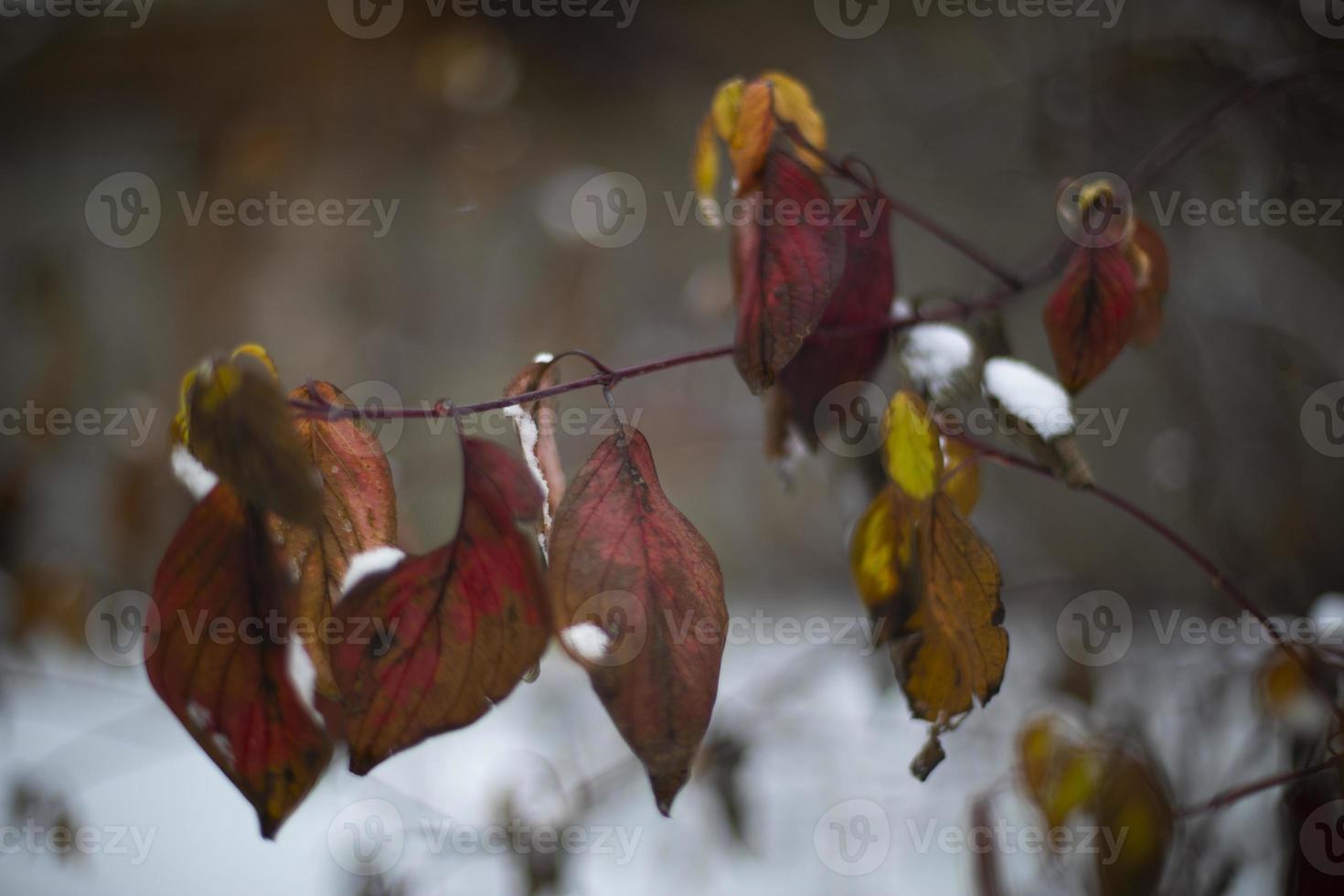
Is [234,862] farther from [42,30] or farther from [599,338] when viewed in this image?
[42,30]

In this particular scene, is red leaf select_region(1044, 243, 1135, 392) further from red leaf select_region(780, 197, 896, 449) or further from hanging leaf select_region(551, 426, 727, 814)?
hanging leaf select_region(551, 426, 727, 814)

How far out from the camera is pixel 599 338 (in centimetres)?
196

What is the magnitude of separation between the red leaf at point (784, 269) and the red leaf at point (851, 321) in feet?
0.19

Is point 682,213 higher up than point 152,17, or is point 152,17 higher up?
point 152,17

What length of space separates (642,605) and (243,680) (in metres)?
0.12

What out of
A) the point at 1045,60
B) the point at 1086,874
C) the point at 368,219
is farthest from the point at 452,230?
the point at 1086,874

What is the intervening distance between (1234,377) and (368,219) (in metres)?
1.89

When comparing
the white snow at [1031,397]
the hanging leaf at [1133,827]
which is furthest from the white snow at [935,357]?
the hanging leaf at [1133,827]

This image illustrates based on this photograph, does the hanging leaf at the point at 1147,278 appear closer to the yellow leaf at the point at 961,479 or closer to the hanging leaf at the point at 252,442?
the yellow leaf at the point at 961,479

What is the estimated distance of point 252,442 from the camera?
24 cm

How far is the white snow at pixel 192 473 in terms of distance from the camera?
0.95 feet

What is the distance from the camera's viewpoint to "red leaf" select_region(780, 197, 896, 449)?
393 mm

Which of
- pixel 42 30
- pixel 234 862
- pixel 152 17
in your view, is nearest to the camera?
pixel 234 862

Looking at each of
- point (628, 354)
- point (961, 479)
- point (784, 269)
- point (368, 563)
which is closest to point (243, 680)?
point (368, 563)
